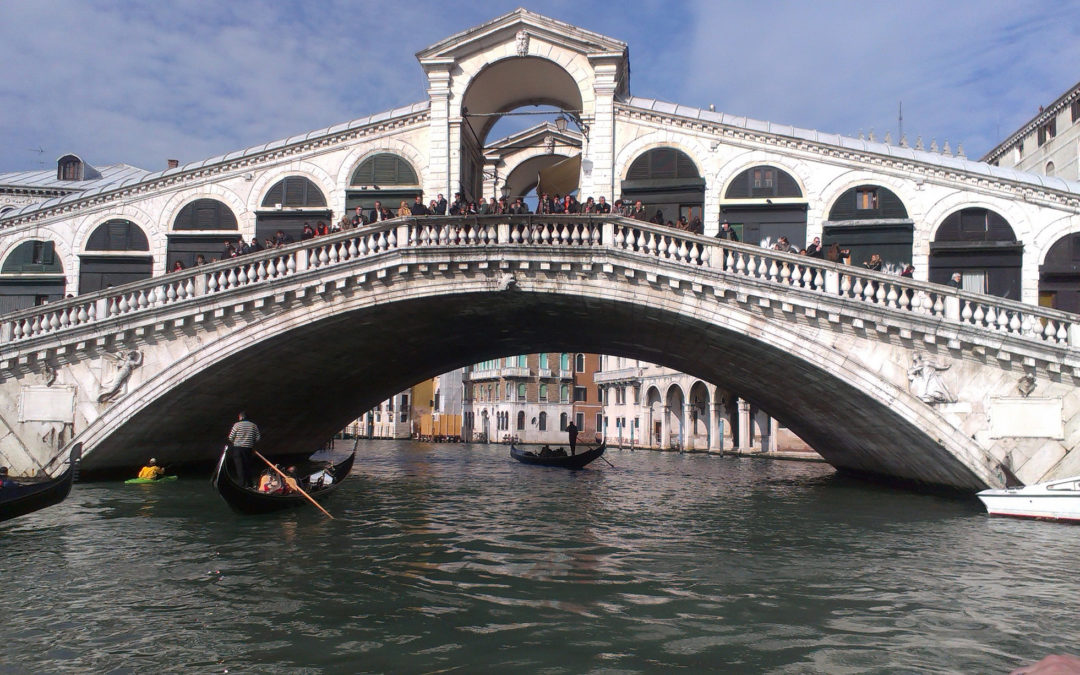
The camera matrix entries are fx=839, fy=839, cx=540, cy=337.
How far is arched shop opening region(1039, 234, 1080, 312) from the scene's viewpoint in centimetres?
1650

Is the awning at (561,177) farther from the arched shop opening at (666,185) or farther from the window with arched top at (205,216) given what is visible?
the window with arched top at (205,216)

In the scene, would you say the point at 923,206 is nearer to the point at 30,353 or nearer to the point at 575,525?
the point at 575,525

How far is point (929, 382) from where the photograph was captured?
13.8m

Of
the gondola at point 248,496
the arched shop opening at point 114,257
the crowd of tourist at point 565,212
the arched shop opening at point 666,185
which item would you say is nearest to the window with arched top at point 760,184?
the arched shop opening at point 666,185

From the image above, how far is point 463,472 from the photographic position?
25.0m

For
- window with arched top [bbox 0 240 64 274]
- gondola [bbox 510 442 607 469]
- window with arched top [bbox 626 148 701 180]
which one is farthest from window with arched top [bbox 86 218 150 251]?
gondola [bbox 510 442 607 469]

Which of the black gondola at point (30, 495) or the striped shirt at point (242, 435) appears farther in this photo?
the striped shirt at point (242, 435)

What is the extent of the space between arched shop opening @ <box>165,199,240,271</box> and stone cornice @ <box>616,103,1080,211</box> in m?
9.33

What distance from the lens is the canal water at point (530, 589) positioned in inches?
243

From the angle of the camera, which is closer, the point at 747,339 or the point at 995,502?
the point at 995,502

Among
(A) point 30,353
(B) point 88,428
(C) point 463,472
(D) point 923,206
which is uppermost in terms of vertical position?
(D) point 923,206

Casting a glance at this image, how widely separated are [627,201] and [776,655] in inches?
494

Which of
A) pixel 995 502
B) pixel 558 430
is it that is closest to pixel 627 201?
pixel 995 502

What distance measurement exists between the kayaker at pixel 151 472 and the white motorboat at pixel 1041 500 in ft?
52.7
